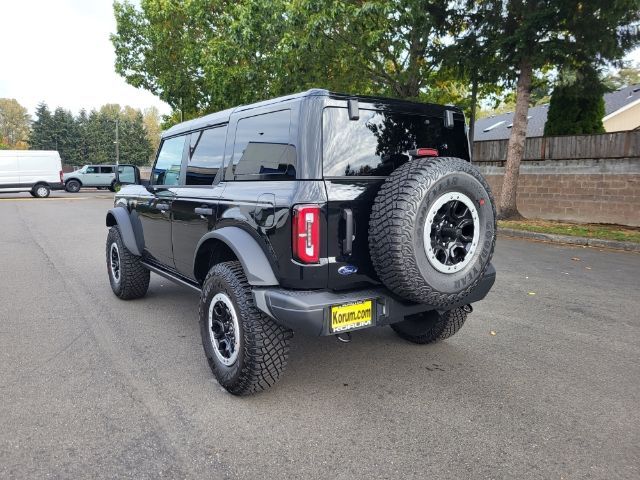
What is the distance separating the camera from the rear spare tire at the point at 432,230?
2.75m

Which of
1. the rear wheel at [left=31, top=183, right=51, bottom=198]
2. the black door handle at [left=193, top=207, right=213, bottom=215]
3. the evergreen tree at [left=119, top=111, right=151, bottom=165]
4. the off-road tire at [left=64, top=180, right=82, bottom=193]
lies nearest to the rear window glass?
the black door handle at [left=193, top=207, right=213, bottom=215]

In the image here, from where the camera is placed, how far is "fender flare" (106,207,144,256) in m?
4.96

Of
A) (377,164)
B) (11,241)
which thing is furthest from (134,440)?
(11,241)

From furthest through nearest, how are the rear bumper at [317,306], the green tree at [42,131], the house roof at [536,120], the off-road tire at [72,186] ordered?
the green tree at [42,131], the off-road tire at [72,186], the house roof at [536,120], the rear bumper at [317,306]

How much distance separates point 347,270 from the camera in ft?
9.54

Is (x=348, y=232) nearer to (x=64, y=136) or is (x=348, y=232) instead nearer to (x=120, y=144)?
(x=120, y=144)

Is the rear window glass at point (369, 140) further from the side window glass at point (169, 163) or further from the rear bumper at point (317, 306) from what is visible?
the side window glass at point (169, 163)

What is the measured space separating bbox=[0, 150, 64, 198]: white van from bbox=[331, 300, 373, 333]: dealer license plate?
27.5 meters

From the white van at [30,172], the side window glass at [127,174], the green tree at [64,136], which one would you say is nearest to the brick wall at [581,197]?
the side window glass at [127,174]

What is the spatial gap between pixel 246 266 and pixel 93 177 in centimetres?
3249

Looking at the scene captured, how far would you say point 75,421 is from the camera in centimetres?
278

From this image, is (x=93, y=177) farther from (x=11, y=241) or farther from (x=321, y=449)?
(x=321, y=449)

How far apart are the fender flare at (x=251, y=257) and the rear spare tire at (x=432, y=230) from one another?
649 mm

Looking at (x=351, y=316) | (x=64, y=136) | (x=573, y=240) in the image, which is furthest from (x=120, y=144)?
(x=351, y=316)
